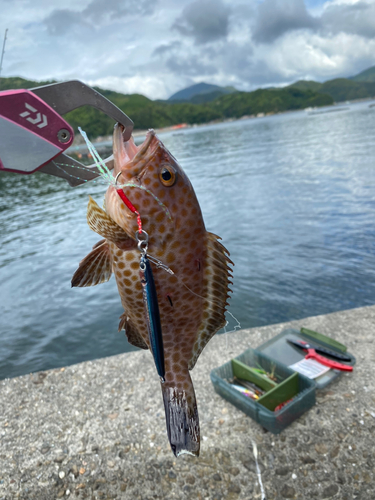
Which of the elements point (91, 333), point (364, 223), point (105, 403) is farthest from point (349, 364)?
point (364, 223)

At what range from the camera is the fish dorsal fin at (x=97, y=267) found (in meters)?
2.05

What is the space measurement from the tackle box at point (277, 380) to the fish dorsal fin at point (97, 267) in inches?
122

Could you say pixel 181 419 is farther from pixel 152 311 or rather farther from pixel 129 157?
pixel 129 157

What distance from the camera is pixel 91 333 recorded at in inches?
356

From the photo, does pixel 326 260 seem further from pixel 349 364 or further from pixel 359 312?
pixel 349 364

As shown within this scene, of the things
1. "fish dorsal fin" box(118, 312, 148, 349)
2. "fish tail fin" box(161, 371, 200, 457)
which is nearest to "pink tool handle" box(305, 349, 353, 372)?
"fish tail fin" box(161, 371, 200, 457)

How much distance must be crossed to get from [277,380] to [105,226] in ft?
14.4

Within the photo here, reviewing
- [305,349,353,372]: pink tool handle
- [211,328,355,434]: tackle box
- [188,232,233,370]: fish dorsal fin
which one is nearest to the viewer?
[188,232,233,370]: fish dorsal fin

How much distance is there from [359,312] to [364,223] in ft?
27.5

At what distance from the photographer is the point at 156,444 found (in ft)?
14.3

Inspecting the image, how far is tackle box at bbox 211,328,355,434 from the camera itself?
4.30 metres

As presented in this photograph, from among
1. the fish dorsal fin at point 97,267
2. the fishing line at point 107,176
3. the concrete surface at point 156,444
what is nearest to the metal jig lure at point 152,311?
the fishing line at point 107,176

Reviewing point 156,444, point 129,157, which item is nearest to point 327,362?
point 156,444

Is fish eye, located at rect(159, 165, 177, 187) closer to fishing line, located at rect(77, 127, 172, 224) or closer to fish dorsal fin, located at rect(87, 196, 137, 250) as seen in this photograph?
fishing line, located at rect(77, 127, 172, 224)
